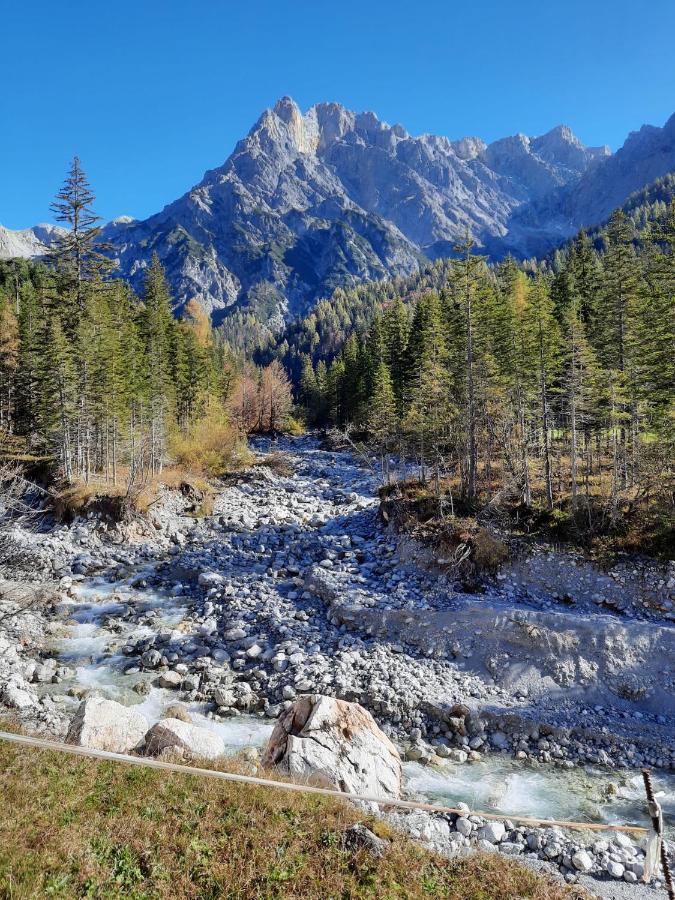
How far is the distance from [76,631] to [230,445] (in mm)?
25376

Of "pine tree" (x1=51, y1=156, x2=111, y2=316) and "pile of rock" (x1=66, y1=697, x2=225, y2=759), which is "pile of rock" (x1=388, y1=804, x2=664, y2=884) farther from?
"pine tree" (x1=51, y1=156, x2=111, y2=316)

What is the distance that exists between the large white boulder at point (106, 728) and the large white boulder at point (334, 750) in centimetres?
278

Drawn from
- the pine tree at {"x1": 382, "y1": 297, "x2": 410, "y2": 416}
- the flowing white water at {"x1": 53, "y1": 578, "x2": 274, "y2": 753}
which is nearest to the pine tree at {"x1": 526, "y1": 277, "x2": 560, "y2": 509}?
the flowing white water at {"x1": 53, "y1": 578, "x2": 274, "y2": 753}

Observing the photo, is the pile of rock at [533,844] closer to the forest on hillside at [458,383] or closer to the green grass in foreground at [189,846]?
the green grass in foreground at [189,846]

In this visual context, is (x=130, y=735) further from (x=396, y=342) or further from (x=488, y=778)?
(x=396, y=342)

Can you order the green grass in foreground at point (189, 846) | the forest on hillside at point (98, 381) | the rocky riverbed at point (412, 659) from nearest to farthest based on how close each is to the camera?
the green grass in foreground at point (189, 846)
the rocky riverbed at point (412, 659)
the forest on hillside at point (98, 381)

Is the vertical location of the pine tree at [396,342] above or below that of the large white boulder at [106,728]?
above

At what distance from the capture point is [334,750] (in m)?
9.05

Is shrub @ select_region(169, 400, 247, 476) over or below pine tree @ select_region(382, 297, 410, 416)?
below

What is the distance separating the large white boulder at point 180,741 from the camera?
8.86m

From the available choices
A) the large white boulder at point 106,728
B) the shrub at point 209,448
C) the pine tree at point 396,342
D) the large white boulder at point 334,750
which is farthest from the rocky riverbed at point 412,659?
the pine tree at point 396,342

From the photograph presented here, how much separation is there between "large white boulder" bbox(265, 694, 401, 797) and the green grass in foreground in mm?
1250

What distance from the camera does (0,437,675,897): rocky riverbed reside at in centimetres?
1074

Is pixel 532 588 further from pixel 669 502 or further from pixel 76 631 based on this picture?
pixel 76 631
